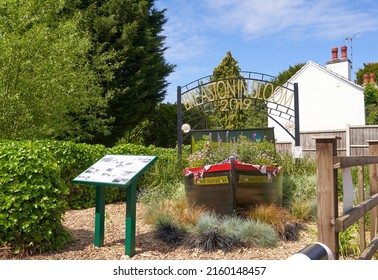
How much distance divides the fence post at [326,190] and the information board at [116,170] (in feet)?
8.62

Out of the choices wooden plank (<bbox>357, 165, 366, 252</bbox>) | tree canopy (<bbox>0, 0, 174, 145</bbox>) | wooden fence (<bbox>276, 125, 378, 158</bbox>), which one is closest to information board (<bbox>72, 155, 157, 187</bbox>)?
wooden plank (<bbox>357, 165, 366, 252</bbox>)

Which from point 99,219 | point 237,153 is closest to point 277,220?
point 237,153

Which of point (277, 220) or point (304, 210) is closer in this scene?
point (277, 220)

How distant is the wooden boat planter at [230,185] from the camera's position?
221 inches

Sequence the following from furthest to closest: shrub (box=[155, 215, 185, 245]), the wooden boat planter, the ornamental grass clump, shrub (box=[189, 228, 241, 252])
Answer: the ornamental grass clump → the wooden boat planter → shrub (box=[155, 215, 185, 245]) → shrub (box=[189, 228, 241, 252])

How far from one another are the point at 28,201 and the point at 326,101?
22.7 m

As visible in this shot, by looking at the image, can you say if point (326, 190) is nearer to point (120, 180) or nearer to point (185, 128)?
point (120, 180)

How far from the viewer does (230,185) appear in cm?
559

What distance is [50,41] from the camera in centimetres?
1175

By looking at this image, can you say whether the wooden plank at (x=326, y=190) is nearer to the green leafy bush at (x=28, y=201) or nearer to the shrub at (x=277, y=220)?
the shrub at (x=277, y=220)

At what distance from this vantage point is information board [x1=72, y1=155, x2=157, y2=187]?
15.2 feet

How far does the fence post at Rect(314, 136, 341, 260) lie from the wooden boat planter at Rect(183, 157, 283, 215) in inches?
130

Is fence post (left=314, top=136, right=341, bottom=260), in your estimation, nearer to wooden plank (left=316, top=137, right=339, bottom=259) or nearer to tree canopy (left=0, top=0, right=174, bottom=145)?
wooden plank (left=316, top=137, right=339, bottom=259)

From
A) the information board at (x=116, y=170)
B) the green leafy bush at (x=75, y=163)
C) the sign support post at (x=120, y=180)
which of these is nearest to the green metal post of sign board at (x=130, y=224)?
the sign support post at (x=120, y=180)
